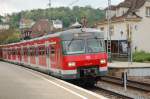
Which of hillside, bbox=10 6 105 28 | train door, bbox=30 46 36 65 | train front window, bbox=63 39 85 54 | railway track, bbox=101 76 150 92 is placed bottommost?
railway track, bbox=101 76 150 92

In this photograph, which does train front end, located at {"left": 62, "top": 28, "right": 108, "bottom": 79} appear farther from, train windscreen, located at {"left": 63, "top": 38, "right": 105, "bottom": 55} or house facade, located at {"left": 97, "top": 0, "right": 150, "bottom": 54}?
house facade, located at {"left": 97, "top": 0, "right": 150, "bottom": 54}

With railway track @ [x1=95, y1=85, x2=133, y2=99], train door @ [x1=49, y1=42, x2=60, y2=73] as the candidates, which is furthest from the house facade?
railway track @ [x1=95, y1=85, x2=133, y2=99]

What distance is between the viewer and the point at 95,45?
869 inches

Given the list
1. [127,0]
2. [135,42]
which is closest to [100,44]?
[135,42]

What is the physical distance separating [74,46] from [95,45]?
1.07 meters

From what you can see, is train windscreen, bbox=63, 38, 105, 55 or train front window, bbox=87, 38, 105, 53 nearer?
train windscreen, bbox=63, 38, 105, 55

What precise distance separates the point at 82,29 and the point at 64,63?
2.05m

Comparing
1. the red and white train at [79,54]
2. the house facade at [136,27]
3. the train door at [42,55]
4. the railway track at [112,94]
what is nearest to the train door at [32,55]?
the train door at [42,55]

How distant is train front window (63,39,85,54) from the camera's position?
70.4ft

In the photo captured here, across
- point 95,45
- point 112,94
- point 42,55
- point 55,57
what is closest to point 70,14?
point 42,55

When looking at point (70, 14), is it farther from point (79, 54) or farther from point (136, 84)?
point (79, 54)

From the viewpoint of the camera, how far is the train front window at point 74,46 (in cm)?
2147

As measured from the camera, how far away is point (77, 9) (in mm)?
82562

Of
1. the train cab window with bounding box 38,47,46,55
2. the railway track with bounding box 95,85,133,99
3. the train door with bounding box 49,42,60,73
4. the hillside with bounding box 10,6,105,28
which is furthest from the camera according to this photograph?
the hillside with bounding box 10,6,105,28
